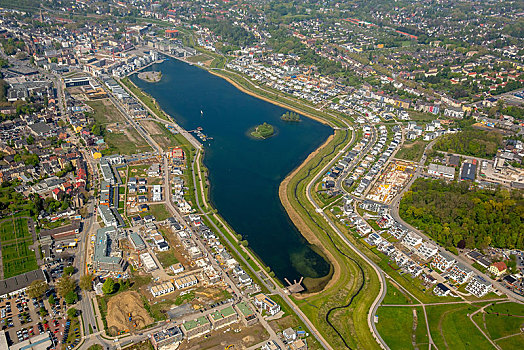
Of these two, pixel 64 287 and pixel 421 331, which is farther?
pixel 64 287

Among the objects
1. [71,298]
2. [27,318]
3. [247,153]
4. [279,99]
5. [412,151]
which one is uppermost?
[412,151]

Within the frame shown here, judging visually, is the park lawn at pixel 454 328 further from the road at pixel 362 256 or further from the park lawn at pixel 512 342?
the road at pixel 362 256

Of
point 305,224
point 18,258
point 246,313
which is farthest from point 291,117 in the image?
point 18,258

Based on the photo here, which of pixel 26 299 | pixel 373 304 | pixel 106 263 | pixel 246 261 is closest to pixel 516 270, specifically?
pixel 373 304

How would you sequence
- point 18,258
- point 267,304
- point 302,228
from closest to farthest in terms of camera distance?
point 267,304 → point 18,258 → point 302,228

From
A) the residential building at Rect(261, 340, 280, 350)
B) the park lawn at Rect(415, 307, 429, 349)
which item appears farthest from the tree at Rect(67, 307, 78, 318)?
the park lawn at Rect(415, 307, 429, 349)

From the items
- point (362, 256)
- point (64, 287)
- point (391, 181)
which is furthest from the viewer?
point (391, 181)

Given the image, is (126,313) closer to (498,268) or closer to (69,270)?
(69,270)
